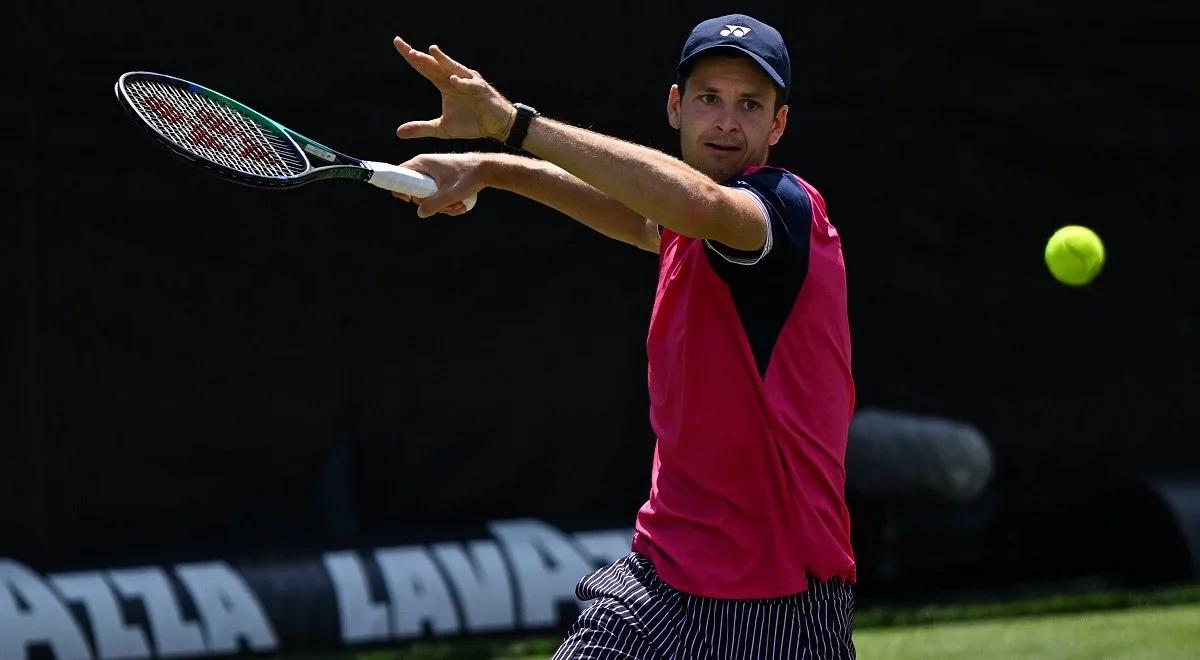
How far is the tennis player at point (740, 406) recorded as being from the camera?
11.1 ft

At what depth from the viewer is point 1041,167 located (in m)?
6.93

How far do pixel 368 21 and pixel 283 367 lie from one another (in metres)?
1.19

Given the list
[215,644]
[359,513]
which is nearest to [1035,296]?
[359,513]

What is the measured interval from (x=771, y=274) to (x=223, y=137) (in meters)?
1.11

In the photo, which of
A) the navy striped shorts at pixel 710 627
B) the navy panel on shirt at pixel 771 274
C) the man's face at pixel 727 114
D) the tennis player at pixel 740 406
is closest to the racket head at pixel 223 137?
the tennis player at pixel 740 406

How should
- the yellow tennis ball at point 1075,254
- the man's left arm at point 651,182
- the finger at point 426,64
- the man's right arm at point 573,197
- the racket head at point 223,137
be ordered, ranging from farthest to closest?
the yellow tennis ball at point 1075,254 → the man's right arm at point 573,197 → the racket head at point 223,137 → the finger at point 426,64 → the man's left arm at point 651,182

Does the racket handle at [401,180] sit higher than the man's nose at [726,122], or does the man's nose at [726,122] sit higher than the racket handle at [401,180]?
the man's nose at [726,122]

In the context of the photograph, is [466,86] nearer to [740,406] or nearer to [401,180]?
[401,180]

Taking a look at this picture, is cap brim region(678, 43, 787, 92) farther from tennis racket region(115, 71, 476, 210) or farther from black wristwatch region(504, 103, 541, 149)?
tennis racket region(115, 71, 476, 210)

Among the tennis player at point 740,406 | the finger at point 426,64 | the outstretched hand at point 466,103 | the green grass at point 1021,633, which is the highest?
the finger at point 426,64

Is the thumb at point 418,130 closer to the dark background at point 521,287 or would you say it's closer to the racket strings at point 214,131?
the racket strings at point 214,131

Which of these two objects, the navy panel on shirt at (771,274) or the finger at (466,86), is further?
the navy panel on shirt at (771,274)

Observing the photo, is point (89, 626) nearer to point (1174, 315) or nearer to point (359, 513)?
point (359, 513)

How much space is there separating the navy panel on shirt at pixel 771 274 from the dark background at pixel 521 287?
10.4 feet
